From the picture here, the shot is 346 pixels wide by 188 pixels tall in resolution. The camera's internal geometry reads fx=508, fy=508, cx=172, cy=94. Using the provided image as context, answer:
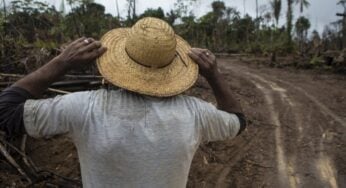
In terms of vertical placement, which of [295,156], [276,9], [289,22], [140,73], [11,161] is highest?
[276,9]

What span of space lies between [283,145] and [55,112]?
6263 millimetres

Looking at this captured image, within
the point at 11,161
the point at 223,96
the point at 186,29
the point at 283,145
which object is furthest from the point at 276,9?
the point at 223,96

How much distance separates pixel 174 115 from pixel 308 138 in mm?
6619

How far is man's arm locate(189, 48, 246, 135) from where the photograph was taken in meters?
2.13

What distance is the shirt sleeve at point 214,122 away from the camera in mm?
2035

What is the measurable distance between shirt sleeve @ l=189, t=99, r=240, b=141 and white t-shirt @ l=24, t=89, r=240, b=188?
6 centimetres

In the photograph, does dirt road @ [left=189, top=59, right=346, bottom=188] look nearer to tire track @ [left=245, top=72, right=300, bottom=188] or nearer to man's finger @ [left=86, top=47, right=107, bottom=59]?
tire track @ [left=245, top=72, right=300, bottom=188]

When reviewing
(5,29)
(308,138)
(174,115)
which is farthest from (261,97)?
(174,115)

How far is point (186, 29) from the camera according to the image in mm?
28000

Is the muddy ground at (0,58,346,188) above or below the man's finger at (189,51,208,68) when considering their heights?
below

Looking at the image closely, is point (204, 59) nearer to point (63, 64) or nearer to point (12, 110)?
point (63, 64)

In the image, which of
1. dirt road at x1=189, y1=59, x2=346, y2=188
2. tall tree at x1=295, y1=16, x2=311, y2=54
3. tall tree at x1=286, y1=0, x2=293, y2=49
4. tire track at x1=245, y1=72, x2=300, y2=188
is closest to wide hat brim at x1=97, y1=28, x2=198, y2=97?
dirt road at x1=189, y1=59, x2=346, y2=188

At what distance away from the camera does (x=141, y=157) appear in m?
1.90

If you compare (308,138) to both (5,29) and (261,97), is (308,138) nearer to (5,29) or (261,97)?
(261,97)
